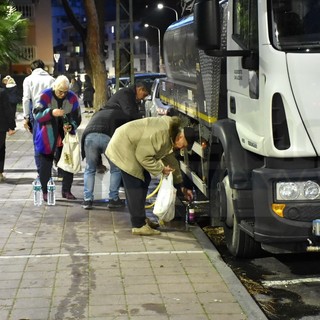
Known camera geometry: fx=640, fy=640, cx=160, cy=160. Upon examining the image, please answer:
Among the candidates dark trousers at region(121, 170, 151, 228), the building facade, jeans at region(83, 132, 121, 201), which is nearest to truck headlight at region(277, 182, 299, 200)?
dark trousers at region(121, 170, 151, 228)

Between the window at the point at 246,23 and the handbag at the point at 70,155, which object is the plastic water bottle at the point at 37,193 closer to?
the handbag at the point at 70,155

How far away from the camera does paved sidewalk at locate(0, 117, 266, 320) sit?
16.1ft

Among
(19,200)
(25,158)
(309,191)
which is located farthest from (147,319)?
(25,158)

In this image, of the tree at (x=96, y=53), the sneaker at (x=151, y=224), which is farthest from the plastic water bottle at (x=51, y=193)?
the tree at (x=96, y=53)

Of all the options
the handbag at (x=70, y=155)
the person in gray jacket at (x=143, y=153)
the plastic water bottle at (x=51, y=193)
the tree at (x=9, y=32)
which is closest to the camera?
the person in gray jacket at (x=143, y=153)

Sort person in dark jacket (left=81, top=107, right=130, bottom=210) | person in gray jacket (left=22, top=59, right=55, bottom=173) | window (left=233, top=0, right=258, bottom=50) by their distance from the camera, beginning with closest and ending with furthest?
window (left=233, top=0, right=258, bottom=50), person in dark jacket (left=81, top=107, right=130, bottom=210), person in gray jacket (left=22, top=59, right=55, bottom=173)

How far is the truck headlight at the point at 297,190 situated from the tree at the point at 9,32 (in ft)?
38.2

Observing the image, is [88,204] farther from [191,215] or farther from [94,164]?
[191,215]

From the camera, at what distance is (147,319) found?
15.5 ft

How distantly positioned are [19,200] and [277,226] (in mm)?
4937

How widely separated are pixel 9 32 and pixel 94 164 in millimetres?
9567

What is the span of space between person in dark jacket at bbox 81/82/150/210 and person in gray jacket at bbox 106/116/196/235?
1166mm

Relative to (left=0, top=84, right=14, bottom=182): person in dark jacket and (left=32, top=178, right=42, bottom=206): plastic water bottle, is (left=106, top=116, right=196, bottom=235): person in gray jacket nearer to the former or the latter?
(left=32, top=178, right=42, bottom=206): plastic water bottle

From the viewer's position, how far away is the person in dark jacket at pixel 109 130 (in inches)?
325
